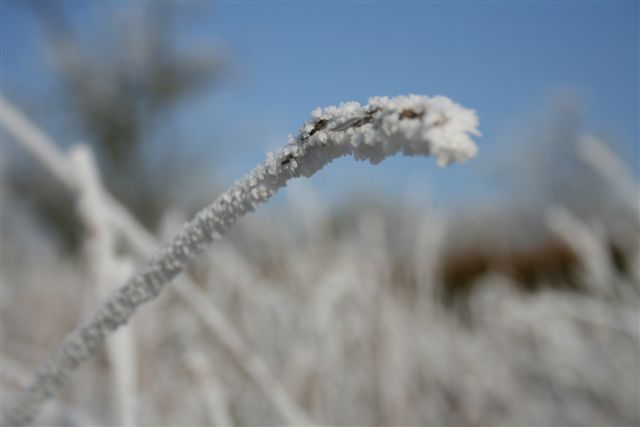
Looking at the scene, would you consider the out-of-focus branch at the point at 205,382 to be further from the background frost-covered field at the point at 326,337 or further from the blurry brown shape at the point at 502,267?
the blurry brown shape at the point at 502,267

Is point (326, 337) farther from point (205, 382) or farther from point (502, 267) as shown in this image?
point (502, 267)

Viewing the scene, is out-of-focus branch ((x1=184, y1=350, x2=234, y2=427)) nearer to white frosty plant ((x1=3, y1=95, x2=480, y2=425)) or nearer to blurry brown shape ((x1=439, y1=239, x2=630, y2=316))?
white frosty plant ((x1=3, y1=95, x2=480, y2=425))

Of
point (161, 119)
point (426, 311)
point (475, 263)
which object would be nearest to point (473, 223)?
point (475, 263)

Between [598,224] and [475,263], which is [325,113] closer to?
[598,224]

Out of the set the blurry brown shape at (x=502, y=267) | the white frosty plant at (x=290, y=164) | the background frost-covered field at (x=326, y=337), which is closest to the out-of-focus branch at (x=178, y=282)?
the background frost-covered field at (x=326, y=337)

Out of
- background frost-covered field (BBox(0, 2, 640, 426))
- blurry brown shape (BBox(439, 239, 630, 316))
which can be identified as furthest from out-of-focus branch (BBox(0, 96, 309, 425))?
blurry brown shape (BBox(439, 239, 630, 316))

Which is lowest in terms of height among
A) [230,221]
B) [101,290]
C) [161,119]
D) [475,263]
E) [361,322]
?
[230,221]
